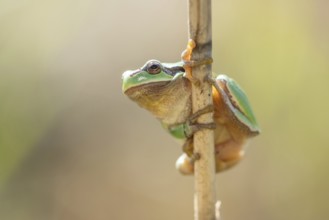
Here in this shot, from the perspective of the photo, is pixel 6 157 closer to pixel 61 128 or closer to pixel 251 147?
pixel 61 128

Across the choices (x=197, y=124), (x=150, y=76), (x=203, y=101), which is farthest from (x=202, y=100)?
(x=150, y=76)

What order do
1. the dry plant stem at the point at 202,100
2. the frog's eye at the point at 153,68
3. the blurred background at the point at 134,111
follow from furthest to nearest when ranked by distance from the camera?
the blurred background at the point at 134,111
the frog's eye at the point at 153,68
the dry plant stem at the point at 202,100

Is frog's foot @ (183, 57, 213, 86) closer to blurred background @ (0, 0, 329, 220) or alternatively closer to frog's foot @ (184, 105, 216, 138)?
frog's foot @ (184, 105, 216, 138)

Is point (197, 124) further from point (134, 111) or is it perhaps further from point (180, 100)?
point (134, 111)

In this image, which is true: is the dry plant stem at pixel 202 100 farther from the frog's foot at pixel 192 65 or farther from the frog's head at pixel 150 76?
the frog's head at pixel 150 76

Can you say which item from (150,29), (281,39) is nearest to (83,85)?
(150,29)

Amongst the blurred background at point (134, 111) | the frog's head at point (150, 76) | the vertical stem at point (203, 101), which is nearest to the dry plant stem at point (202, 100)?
the vertical stem at point (203, 101)

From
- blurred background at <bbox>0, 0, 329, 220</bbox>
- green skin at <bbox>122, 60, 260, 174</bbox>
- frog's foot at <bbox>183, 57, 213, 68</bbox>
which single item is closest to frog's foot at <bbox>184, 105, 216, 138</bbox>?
green skin at <bbox>122, 60, 260, 174</bbox>
